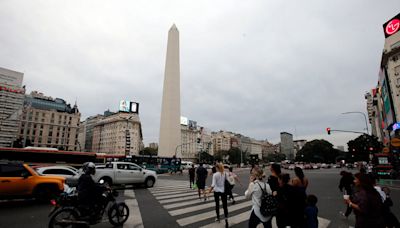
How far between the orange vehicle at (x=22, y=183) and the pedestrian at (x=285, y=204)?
8.72m

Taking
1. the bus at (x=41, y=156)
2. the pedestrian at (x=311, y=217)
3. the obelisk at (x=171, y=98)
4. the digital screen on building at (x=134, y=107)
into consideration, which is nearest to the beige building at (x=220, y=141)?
the digital screen on building at (x=134, y=107)

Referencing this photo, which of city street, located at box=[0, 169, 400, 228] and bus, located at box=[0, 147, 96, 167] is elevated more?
bus, located at box=[0, 147, 96, 167]

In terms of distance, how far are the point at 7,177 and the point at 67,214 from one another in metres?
5.43

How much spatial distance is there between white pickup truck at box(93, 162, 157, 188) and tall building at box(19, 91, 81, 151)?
8526 cm

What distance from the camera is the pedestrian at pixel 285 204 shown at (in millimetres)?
3883

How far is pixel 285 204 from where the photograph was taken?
12.9 feet

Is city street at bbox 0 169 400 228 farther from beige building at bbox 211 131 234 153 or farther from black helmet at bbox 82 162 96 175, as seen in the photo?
beige building at bbox 211 131 234 153

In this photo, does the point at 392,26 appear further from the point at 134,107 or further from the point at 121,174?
the point at 134,107

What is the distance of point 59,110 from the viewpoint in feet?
320

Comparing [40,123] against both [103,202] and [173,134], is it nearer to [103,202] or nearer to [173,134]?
[173,134]

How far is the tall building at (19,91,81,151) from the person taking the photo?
284 ft

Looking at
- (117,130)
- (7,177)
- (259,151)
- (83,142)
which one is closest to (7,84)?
(117,130)

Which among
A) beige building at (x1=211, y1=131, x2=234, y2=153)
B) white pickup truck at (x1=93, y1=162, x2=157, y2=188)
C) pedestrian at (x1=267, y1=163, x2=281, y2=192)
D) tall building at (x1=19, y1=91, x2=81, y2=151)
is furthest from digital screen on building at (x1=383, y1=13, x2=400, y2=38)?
beige building at (x1=211, y1=131, x2=234, y2=153)

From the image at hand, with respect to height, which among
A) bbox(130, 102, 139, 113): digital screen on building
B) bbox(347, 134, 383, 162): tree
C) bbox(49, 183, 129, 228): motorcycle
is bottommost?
bbox(49, 183, 129, 228): motorcycle
